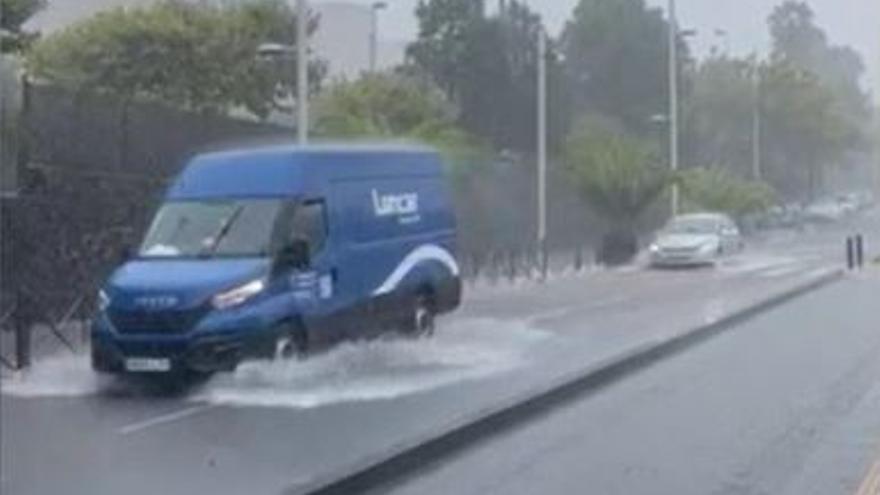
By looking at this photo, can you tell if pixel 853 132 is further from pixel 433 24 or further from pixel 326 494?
pixel 326 494

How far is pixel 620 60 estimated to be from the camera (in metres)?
81.2

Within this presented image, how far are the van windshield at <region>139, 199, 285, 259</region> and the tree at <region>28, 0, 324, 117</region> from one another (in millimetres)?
22750

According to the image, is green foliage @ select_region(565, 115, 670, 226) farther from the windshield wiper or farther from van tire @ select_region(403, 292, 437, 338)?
the windshield wiper

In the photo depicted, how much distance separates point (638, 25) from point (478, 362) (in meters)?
62.1

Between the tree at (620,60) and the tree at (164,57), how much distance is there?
33.6 m

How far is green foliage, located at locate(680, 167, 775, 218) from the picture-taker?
67.6 metres

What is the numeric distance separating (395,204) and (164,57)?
23904 millimetres

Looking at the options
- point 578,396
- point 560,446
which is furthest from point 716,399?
point 560,446

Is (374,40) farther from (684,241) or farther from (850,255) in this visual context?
(850,255)

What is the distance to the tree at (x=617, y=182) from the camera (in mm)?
54125

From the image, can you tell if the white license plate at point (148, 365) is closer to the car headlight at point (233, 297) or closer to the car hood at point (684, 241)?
the car headlight at point (233, 297)

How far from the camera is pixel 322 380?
61.6 feet

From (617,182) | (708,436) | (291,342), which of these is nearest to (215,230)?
(291,342)

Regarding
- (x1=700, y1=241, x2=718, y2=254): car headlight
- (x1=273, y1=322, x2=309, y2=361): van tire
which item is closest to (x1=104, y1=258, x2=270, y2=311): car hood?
(x1=273, y1=322, x2=309, y2=361): van tire
